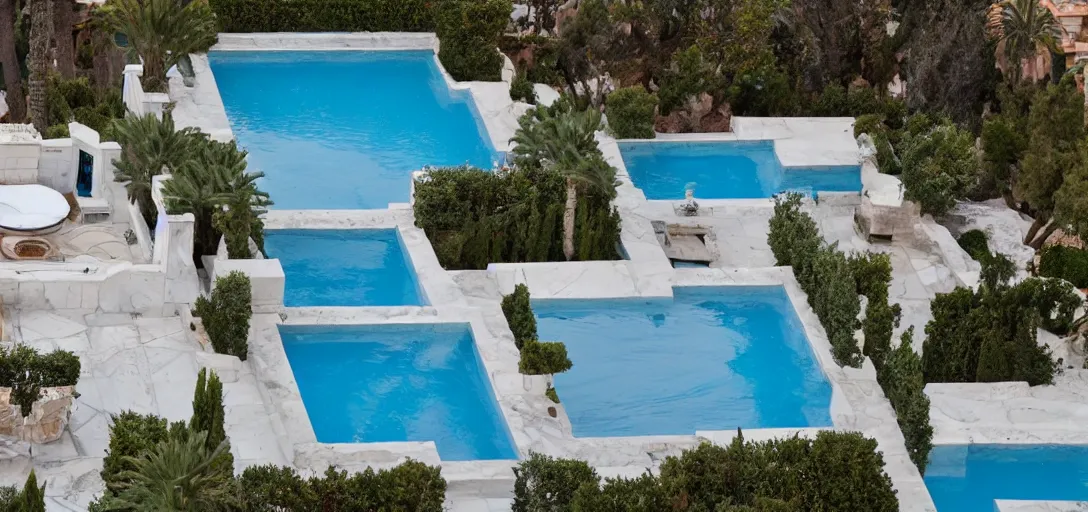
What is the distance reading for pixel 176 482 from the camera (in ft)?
72.8

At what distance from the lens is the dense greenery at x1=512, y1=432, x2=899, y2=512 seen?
24.1 meters

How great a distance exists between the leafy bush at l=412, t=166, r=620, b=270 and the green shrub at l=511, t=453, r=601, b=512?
891 cm

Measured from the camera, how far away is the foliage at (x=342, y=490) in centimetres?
2314

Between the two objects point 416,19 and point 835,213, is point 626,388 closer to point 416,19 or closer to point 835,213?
point 835,213

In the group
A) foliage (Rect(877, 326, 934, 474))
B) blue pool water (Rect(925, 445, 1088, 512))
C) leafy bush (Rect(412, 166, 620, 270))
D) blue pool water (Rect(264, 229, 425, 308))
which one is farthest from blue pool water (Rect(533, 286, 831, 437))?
blue pool water (Rect(264, 229, 425, 308))

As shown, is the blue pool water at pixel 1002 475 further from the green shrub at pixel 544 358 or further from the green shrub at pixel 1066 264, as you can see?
the green shrub at pixel 544 358

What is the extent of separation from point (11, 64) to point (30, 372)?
53.5 ft

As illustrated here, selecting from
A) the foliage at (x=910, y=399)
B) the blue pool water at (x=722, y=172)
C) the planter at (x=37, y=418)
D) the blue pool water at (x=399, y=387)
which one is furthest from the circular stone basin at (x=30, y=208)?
the foliage at (x=910, y=399)

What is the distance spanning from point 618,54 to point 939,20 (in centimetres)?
693

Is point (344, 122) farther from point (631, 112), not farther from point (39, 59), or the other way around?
point (39, 59)

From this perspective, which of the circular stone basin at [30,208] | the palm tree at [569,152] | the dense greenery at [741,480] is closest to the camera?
the dense greenery at [741,480]

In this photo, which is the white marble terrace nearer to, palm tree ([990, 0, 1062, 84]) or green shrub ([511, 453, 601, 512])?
green shrub ([511, 453, 601, 512])

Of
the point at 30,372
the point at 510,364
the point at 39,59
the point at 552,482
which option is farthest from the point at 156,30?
the point at 552,482

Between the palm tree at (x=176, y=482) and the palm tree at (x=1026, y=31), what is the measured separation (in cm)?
2297
